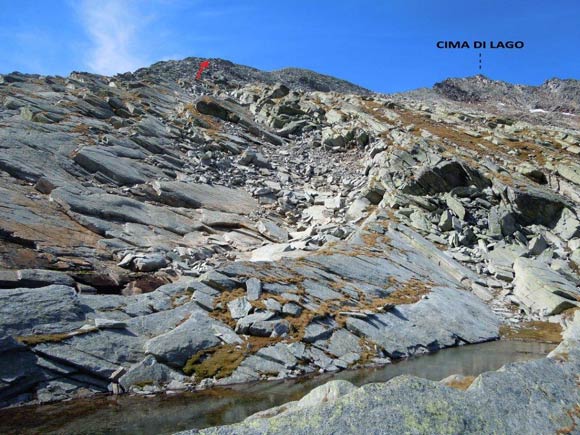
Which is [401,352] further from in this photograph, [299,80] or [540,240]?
[299,80]

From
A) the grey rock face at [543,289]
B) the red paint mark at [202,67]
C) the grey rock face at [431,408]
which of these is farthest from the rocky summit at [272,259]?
the red paint mark at [202,67]

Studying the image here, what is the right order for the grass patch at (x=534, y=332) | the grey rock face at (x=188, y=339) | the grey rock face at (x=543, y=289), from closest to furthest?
1. the grey rock face at (x=188, y=339)
2. the grass patch at (x=534, y=332)
3. the grey rock face at (x=543, y=289)

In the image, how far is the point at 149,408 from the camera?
1228 cm

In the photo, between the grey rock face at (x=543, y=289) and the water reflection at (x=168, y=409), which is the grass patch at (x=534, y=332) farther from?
the water reflection at (x=168, y=409)

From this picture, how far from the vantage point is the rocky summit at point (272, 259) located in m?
12.4

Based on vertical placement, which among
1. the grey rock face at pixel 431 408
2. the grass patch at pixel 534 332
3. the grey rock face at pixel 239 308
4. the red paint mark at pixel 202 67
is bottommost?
the grass patch at pixel 534 332

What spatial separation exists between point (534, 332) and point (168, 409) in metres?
21.0

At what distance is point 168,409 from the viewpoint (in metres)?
12.3

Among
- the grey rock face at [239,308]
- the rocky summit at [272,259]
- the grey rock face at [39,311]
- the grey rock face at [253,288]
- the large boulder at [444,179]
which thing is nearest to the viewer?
the rocky summit at [272,259]

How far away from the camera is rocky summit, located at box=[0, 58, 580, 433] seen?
12.4 meters

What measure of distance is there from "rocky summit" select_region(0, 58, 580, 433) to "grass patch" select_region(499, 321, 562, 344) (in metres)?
0.24

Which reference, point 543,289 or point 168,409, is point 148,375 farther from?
point 543,289

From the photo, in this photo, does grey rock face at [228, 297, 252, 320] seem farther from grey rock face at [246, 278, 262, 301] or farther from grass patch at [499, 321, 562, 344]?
grass patch at [499, 321, 562, 344]

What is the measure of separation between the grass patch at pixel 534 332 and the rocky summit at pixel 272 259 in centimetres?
24
